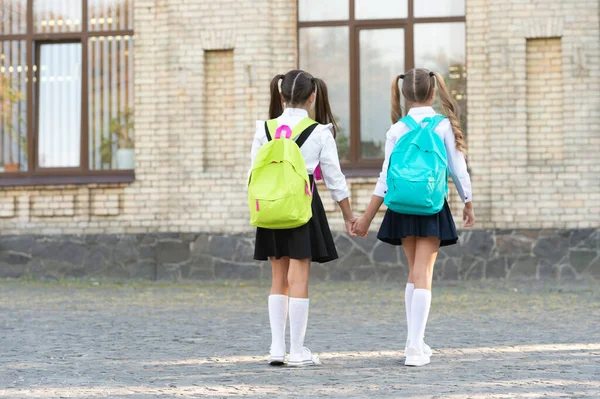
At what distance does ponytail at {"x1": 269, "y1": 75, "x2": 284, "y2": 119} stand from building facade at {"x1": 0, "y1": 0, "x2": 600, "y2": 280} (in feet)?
27.7

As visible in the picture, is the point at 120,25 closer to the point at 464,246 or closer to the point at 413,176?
the point at 464,246

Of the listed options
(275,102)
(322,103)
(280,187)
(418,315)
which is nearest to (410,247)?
(418,315)

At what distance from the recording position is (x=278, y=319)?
743 centimetres

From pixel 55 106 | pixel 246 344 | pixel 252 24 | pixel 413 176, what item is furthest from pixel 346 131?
pixel 413 176

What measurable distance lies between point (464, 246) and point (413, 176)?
347 inches

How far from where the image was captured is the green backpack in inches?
285

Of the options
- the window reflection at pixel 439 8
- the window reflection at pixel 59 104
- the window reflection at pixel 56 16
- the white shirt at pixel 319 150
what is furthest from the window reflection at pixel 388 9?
the white shirt at pixel 319 150

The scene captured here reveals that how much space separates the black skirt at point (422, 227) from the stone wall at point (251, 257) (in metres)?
8.54

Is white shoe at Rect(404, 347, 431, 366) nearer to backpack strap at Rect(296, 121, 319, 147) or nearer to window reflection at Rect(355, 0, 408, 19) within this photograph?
backpack strap at Rect(296, 121, 319, 147)

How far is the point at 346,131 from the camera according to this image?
16.7 m

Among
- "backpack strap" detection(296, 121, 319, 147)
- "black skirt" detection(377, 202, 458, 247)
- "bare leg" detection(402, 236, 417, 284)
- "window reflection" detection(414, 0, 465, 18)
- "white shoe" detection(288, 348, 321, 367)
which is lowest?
"white shoe" detection(288, 348, 321, 367)

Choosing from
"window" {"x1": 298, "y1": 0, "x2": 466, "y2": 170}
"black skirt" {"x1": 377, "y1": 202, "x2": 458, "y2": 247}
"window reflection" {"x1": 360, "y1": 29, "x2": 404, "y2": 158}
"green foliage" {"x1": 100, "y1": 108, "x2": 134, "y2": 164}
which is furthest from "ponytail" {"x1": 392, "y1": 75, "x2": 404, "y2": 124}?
"green foliage" {"x1": 100, "y1": 108, "x2": 134, "y2": 164}

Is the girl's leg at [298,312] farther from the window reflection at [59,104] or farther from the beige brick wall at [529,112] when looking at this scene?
the window reflection at [59,104]

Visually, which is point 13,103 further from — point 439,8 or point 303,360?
point 303,360
